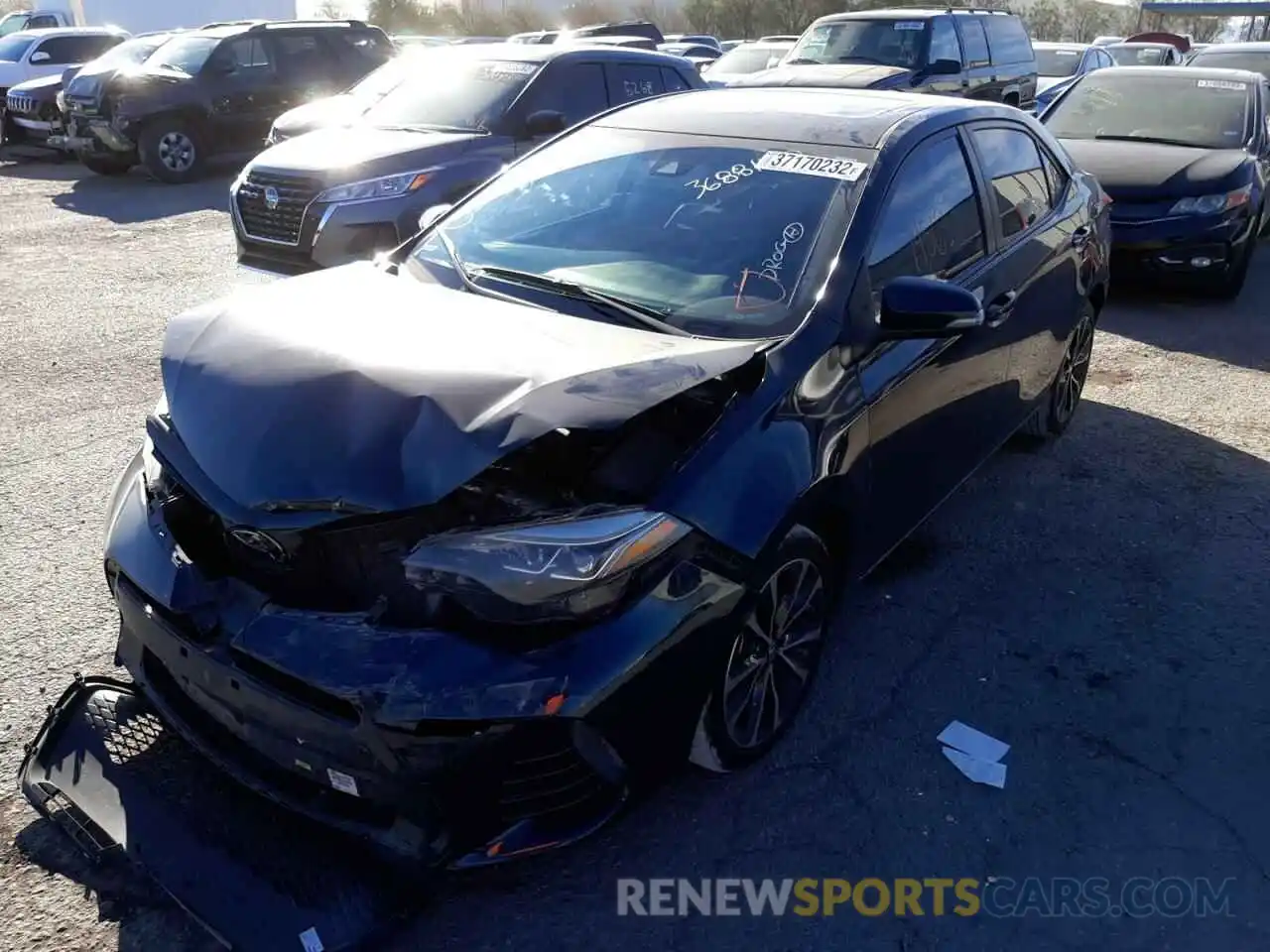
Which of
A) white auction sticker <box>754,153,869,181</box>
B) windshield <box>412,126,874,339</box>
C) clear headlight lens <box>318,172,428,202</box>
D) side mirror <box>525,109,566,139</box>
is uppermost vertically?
white auction sticker <box>754,153,869,181</box>

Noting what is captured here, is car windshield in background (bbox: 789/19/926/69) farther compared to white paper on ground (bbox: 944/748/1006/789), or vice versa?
car windshield in background (bbox: 789/19/926/69)

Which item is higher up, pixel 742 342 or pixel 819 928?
pixel 742 342

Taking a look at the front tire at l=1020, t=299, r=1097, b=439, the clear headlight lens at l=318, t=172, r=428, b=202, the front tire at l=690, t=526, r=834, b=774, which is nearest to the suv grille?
the clear headlight lens at l=318, t=172, r=428, b=202

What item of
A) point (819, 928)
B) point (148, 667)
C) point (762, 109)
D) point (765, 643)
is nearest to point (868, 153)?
point (762, 109)

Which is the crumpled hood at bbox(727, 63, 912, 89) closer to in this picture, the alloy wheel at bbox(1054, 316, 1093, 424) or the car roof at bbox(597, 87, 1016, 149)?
the alloy wheel at bbox(1054, 316, 1093, 424)

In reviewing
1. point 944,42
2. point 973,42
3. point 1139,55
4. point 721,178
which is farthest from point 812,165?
point 1139,55

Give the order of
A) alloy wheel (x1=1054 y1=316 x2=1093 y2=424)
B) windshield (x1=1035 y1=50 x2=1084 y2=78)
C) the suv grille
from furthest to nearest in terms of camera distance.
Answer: windshield (x1=1035 y1=50 x2=1084 y2=78), the suv grille, alloy wheel (x1=1054 y1=316 x2=1093 y2=424)

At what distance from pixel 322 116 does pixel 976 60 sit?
26.4 ft

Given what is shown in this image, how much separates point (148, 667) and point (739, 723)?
1584 millimetres

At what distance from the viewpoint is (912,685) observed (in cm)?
355

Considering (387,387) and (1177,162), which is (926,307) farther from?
(1177,162)

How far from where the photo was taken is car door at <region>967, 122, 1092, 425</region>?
4242 mm

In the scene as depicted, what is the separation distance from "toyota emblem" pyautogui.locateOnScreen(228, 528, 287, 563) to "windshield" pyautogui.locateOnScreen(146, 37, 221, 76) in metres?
12.9

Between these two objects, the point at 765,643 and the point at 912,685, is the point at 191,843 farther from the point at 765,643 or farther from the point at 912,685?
the point at 912,685
